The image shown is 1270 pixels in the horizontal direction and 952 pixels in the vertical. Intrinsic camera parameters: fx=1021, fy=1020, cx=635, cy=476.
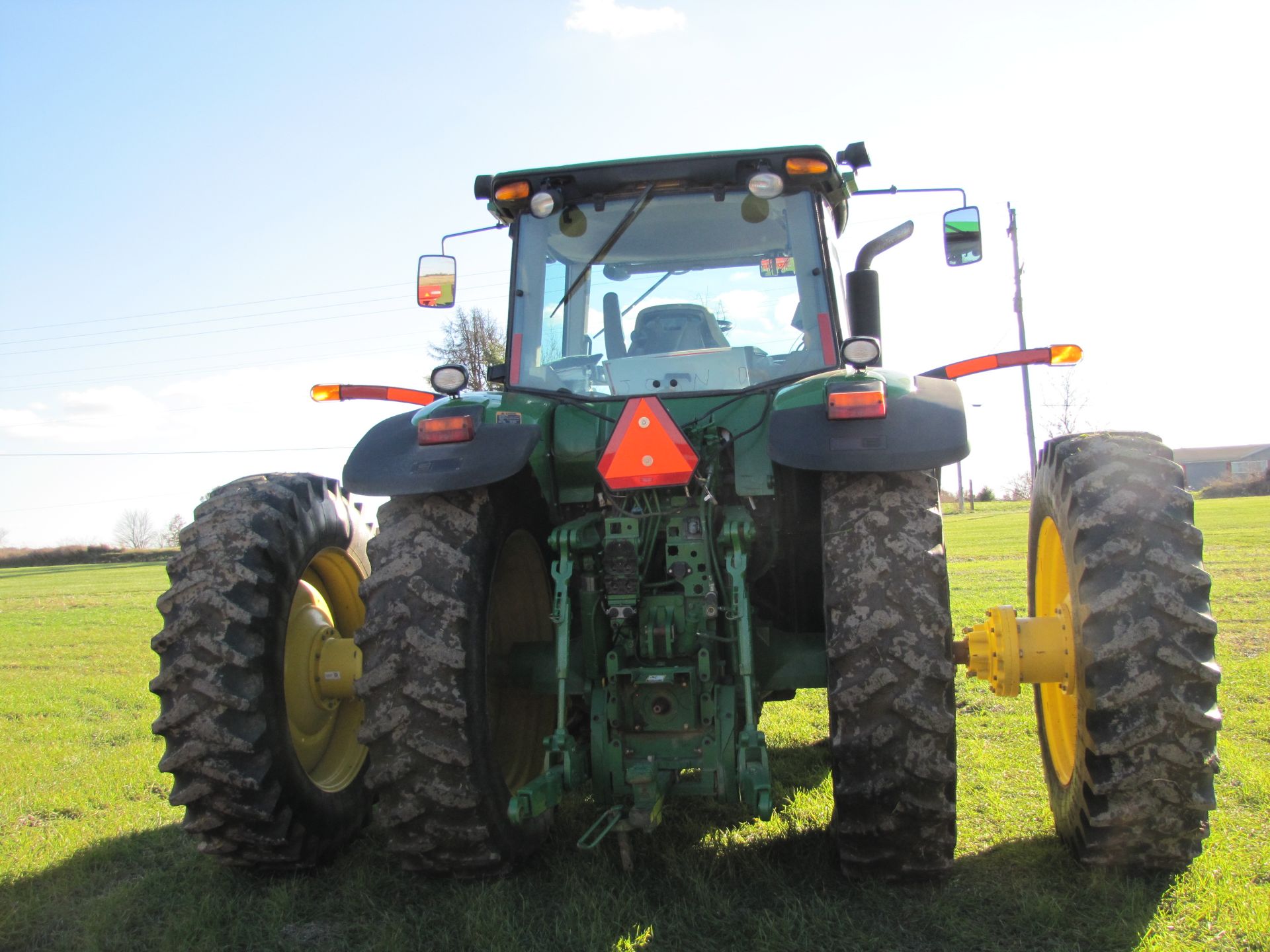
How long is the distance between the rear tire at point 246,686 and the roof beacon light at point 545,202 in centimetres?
146

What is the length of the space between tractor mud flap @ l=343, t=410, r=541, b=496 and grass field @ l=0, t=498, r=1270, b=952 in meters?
1.35

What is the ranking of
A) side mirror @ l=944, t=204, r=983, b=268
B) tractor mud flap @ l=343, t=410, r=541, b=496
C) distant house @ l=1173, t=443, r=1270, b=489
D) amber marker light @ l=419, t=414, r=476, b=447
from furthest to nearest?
1. distant house @ l=1173, t=443, r=1270, b=489
2. side mirror @ l=944, t=204, r=983, b=268
3. amber marker light @ l=419, t=414, r=476, b=447
4. tractor mud flap @ l=343, t=410, r=541, b=496

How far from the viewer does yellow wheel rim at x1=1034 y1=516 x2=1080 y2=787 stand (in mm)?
3938

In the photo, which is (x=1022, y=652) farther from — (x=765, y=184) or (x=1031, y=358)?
(x=765, y=184)

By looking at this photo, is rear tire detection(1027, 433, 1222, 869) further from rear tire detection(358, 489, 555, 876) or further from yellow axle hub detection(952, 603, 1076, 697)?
rear tire detection(358, 489, 555, 876)

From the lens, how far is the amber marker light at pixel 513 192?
420 cm

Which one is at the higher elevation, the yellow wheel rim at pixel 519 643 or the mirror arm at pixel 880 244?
the mirror arm at pixel 880 244

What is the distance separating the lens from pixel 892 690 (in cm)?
302

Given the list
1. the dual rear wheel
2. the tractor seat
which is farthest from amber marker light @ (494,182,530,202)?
the dual rear wheel

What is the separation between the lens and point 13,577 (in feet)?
112

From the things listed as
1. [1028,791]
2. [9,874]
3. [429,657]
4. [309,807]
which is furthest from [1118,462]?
[9,874]

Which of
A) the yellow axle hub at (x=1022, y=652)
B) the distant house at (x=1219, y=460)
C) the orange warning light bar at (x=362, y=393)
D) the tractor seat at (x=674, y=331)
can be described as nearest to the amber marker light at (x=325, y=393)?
the orange warning light bar at (x=362, y=393)

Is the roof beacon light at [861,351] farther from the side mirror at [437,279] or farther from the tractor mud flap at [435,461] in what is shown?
the side mirror at [437,279]

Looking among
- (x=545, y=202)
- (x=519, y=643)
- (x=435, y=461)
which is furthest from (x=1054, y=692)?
(x=545, y=202)
